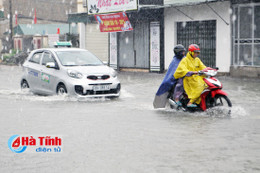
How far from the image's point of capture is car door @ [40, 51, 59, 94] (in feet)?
47.3

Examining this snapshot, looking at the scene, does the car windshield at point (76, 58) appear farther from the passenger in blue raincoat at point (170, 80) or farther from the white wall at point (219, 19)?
the white wall at point (219, 19)

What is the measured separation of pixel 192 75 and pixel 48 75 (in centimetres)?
A: 517

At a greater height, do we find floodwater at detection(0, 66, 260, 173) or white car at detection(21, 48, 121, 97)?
white car at detection(21, 48, 121, 97)

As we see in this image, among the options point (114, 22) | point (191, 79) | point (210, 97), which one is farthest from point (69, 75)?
point (114, 22)

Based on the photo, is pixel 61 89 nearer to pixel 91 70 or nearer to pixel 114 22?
pixel 91 70

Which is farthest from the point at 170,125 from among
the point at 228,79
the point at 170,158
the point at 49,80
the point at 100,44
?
the point at 100,44

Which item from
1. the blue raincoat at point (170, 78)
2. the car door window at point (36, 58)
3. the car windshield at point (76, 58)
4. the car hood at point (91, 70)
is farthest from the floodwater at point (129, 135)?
the car door window at point (36, 58)

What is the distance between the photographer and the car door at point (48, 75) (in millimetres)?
14430

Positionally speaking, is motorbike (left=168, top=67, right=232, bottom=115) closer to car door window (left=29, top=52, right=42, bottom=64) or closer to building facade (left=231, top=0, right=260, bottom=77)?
car door window (left=29, top=52, right=42, bottom=64)

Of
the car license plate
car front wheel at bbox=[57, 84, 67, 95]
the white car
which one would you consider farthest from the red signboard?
the car license plate

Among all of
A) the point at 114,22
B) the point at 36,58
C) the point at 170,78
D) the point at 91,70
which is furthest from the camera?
the point at 114,22

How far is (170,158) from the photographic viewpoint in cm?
671

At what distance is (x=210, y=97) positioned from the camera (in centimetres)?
1102

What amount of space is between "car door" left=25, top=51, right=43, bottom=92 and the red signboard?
42.4ft
